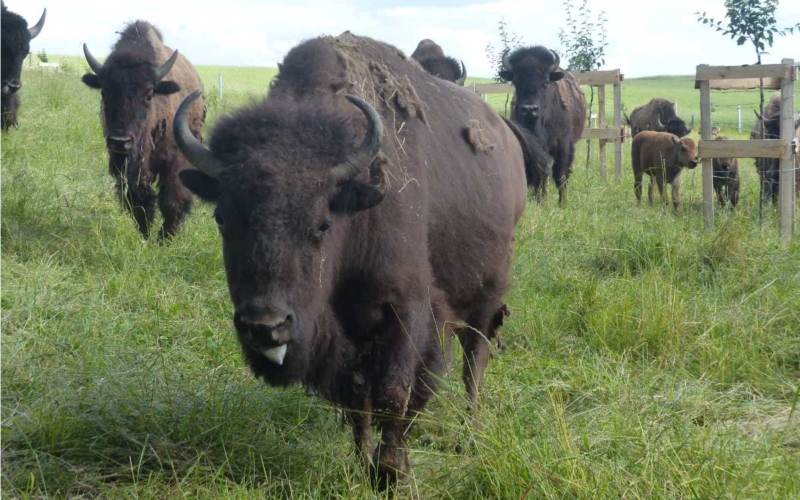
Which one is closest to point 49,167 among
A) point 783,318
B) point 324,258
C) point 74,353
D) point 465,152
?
point 74,353

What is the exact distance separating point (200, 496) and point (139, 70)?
6.18 metres

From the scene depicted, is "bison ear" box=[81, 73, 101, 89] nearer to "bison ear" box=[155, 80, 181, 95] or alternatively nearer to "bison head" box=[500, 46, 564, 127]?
"bison ear" box=[155, 80, 181, 95]

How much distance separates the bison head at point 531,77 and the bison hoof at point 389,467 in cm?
981

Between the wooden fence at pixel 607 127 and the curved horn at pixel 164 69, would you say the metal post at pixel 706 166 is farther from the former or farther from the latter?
the curved horn at pixel 164 69

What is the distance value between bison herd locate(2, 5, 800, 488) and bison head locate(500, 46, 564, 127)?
7.46 meters

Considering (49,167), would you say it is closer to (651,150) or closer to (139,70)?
(139,70)

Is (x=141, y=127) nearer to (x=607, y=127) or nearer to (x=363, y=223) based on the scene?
(x=363, y=223)

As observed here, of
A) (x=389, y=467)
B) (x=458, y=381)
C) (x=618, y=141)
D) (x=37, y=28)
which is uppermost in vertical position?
(x=37, y=28)

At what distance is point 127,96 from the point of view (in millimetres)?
8312

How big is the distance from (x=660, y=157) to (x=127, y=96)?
831 cm

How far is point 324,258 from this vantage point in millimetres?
3539

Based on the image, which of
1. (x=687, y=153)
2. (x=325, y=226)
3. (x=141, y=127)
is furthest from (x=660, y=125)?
(x=325, y=226)

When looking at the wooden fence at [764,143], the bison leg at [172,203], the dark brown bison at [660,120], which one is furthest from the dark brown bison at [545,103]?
the bison leg at [172,203]

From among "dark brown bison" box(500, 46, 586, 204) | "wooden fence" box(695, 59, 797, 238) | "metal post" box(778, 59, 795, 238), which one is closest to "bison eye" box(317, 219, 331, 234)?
"wooden fence" box(695, 59, 797, 238)
